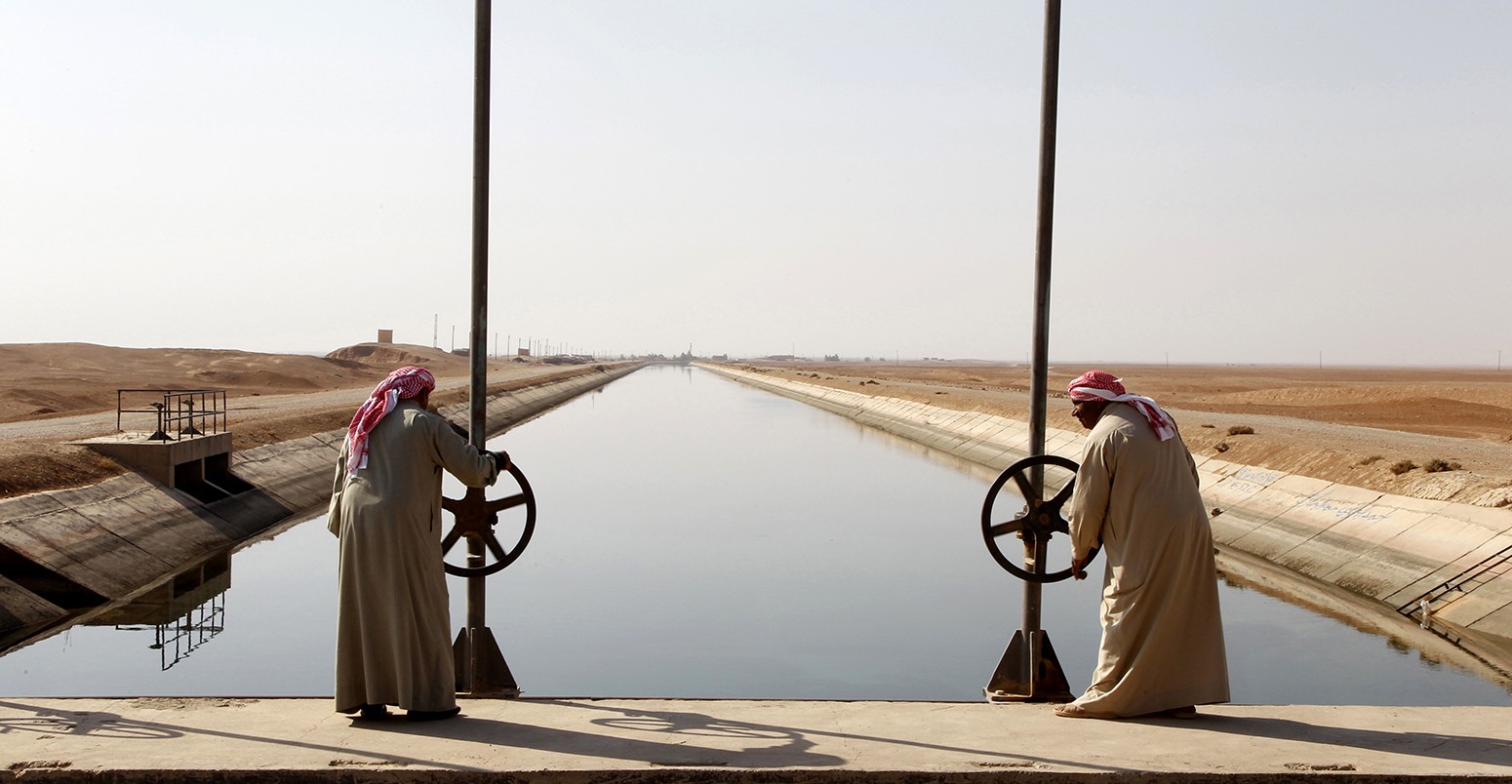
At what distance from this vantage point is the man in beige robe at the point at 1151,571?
215 inches

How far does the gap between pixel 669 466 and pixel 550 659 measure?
65.8 feet

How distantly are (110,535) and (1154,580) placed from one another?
43.2 ft

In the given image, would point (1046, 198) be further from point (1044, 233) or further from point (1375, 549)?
point (1375, 549)

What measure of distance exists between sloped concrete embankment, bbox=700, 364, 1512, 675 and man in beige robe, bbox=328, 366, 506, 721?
9959 mm

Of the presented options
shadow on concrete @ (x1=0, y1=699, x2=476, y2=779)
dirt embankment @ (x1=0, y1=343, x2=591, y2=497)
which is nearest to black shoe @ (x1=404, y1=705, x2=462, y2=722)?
shadow on concrete @ (x1=0, y1=699, x2=476, y2=779)

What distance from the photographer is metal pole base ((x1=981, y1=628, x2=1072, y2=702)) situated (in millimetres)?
6418

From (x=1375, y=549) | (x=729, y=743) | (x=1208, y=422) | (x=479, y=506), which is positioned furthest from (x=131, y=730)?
(x=1208, y=422)

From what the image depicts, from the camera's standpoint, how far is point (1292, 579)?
15.7 metres

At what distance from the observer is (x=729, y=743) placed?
5121 millimetres

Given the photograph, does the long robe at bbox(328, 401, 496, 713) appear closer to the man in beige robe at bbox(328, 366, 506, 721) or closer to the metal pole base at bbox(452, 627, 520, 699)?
the man in beige robe at bbox(328, 366, 506, 721)

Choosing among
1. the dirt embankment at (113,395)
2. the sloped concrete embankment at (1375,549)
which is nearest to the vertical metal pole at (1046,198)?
the sloped concrete embankment at (1375,549)

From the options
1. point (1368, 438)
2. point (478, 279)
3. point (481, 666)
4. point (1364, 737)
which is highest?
point (478, 279)

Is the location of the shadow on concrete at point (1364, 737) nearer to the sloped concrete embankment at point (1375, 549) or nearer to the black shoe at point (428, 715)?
the black shoe at point (428, 715)

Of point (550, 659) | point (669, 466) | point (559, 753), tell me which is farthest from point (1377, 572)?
point (669, 466)
